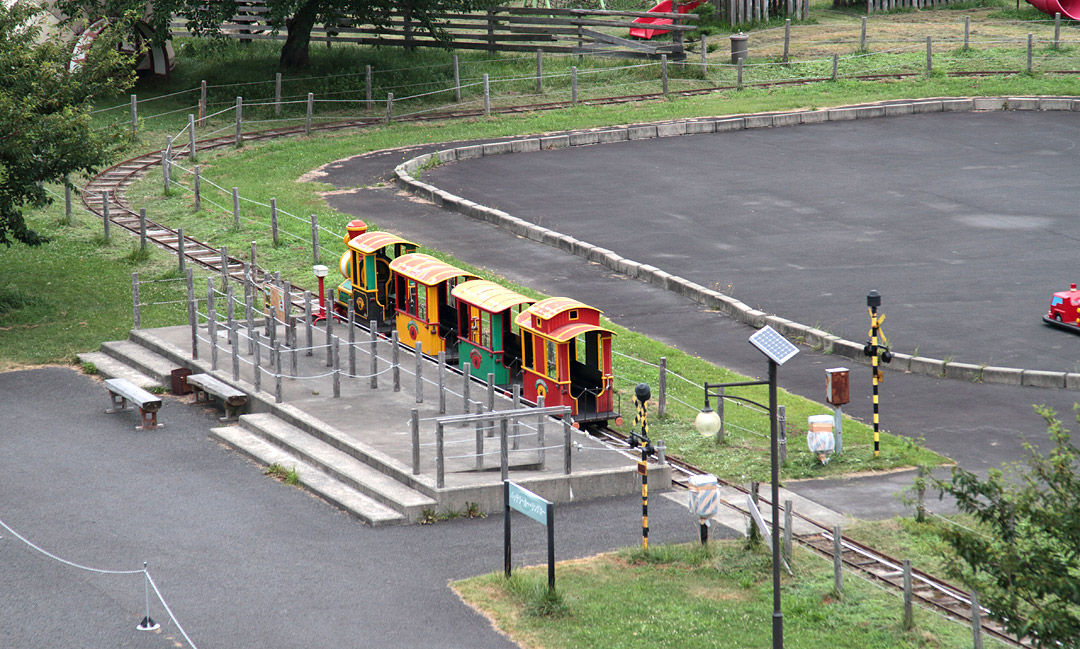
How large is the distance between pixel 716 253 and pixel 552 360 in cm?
954

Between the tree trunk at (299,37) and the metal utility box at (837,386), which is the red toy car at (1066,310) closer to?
the metal utility box at (837,386)

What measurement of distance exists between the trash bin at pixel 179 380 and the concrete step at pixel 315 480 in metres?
2.02

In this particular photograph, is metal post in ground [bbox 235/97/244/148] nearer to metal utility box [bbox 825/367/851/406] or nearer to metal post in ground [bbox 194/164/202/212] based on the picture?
metal post in ground [bbox 194/164/202/212]

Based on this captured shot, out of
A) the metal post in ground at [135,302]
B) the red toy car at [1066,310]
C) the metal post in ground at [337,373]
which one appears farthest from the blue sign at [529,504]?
the red toy car at [1066,310]

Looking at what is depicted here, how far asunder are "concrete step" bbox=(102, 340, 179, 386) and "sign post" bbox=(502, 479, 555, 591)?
347 inches

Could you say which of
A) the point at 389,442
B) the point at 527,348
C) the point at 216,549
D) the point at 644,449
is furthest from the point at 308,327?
the point at 644,449

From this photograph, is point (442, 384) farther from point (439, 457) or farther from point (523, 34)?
point (523, 34)

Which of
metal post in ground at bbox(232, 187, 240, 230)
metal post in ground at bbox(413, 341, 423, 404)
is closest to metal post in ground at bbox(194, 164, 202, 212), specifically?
metal post in ground at bbox(232, 187, 240, 230)

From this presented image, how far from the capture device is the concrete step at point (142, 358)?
855 inches

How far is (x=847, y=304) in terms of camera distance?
80.7 ft

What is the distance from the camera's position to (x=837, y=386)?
61.4 ft

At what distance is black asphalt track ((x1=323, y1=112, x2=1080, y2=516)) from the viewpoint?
19891 millimetres

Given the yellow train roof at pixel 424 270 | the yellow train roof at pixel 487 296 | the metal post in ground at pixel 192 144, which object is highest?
the metal post in ground at pixel 192 144

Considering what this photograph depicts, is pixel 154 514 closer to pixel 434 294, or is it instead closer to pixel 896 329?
pixel 434 294
